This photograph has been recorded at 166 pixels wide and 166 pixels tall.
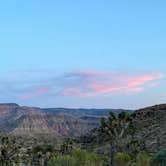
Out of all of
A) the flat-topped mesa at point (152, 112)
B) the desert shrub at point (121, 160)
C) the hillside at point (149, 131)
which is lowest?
the desert shrub at point (121, 160)

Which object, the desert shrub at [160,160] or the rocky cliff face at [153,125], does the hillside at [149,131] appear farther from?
the desert shrub at [160,160]

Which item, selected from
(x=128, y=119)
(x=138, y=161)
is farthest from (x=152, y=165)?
(x=128, y=119)

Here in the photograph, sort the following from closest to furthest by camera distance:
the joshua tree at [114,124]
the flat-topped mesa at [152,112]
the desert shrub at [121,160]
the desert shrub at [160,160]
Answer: the joshua tree at [114,124] < the desert shrub at [160,160] < the desert shrub at [121,160] < the flat-topped mesa at [152,112]

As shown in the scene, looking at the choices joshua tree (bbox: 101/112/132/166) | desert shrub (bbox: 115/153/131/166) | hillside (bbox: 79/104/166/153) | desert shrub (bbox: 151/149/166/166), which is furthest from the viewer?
hillside (bbox: 79/104/166/153)

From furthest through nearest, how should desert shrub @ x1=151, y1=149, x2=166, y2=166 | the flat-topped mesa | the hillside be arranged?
the flat-topped mesa
the hillside
desert shrub @ x1=151, y1=149, x2=166, y2=166

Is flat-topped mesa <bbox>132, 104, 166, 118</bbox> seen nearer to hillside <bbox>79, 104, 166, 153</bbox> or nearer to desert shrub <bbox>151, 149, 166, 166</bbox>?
hillside <bbox>79, 104, 166, 153</bbox>

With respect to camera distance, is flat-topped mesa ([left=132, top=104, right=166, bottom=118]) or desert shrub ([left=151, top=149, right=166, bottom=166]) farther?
flat-topped mesa ([left=132, top=104, right=166, bottom=118])

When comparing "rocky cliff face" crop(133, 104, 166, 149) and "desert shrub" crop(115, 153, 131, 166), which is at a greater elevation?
"rocky cliff face" crop(133, 104, 166, 149)

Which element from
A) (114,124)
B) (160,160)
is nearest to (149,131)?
(160,160)

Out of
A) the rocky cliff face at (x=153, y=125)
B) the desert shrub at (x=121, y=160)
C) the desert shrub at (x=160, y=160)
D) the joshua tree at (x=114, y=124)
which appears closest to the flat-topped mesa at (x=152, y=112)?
the rocky cliff face at (x=153, y=125)

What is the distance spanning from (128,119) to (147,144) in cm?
5111

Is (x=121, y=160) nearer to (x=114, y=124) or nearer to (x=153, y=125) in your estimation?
(x=114, y=124)

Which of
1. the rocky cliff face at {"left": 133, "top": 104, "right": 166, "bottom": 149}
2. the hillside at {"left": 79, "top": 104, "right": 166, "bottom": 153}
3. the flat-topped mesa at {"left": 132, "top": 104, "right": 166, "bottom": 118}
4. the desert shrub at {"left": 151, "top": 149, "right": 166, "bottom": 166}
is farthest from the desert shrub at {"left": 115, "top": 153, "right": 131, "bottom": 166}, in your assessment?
the flat-topped mesa at {"left": 132, "top": 104, "right": 166, "bottom": 118}

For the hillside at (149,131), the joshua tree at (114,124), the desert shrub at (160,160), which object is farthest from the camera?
the hillside at (149,131)
